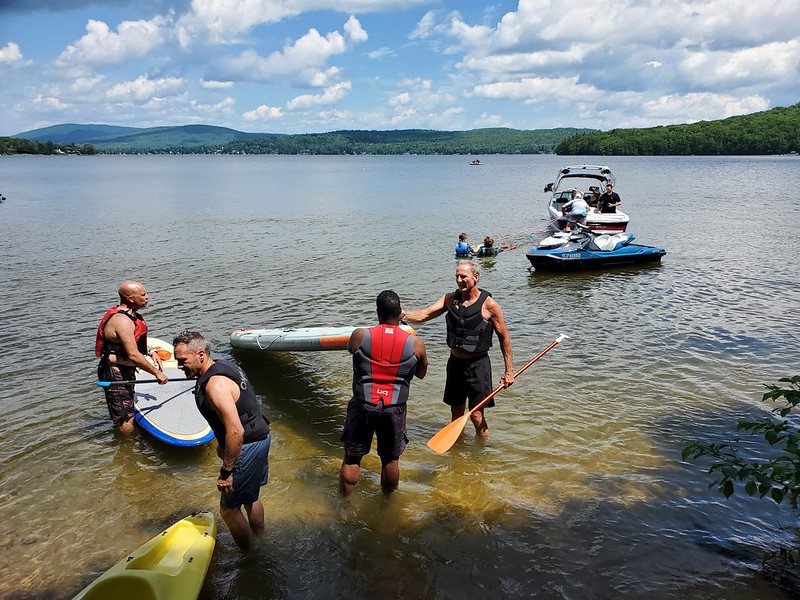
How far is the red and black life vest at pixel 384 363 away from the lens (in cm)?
531

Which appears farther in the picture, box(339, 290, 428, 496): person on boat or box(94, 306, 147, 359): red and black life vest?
box(94, 306, 147, 359): red and black life vest

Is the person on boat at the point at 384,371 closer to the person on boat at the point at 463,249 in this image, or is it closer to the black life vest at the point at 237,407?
the black life vest at the point at 237,407

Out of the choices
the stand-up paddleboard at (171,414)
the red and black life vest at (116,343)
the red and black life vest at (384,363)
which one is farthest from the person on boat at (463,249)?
the red and black life vest at (384,363)

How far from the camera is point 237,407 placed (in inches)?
185

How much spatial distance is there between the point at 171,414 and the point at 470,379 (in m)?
4.21

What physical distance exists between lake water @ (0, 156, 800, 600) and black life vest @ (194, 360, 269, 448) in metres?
1.42

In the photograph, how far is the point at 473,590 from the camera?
16.1ft

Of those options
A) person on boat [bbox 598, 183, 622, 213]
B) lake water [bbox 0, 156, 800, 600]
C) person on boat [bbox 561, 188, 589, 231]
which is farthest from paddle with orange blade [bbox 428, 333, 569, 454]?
person on boat [bbox 598, 183, 622, 213]

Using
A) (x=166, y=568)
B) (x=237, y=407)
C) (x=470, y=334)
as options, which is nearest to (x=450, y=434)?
(x=470, y=334)

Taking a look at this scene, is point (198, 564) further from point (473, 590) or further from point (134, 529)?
point (473, 590)

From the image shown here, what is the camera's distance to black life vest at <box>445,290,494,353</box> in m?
6.41

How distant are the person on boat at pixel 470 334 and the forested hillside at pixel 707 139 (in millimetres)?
167842

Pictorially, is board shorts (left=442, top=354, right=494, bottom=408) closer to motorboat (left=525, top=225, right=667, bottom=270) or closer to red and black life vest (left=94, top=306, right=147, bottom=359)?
red and black life vest (left=94, top=306, right=147, bottom=359)

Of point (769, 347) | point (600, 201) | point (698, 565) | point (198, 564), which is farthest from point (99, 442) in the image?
point (600, 201)
